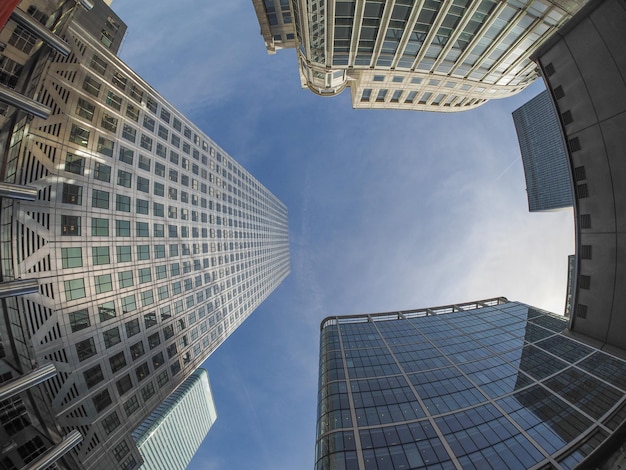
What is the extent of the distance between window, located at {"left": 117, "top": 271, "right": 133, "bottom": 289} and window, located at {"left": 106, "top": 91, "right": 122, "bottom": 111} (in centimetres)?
2075

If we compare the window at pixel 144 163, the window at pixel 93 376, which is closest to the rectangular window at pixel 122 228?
the window at pixel 144 163

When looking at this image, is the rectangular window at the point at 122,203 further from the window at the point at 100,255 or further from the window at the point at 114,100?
the window at the point at 114,100

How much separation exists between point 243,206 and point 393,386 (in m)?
61.6

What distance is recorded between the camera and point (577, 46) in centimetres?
2147

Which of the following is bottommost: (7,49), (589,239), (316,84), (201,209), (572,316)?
(572,316)

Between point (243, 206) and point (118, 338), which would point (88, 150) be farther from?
point (243, 206)

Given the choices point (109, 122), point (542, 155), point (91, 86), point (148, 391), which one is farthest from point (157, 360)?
point (542, 155)

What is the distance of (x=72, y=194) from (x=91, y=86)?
12934 mm

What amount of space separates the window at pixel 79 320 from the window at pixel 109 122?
2100cm

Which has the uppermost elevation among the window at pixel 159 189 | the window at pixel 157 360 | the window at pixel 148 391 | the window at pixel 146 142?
the window at pixel 146 142

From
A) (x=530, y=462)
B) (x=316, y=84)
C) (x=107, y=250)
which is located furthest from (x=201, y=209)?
(x=530, y=462)

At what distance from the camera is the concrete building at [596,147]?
766 inches

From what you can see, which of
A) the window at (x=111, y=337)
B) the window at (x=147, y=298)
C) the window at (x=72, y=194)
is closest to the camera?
the window at (x=72, y=194)

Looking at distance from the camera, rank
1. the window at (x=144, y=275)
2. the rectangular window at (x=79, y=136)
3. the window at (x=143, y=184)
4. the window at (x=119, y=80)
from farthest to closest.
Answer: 1. the window at (x=143, y=184)
2. the window at (x=144, y=275)
3. the window at (x=119, y=80)
4. the rectangular window at (x=79, y=136)
